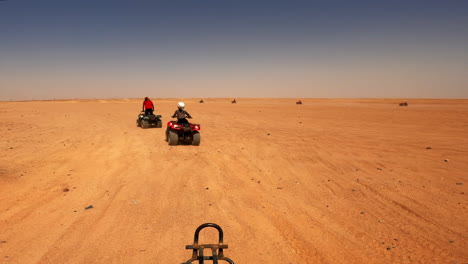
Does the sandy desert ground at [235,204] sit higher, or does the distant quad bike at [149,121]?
the distant quad bike at [149,121]

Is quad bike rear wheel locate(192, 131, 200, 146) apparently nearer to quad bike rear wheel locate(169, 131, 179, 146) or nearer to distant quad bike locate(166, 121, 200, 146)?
distant quad bike locate(166, 121, 200, 146)

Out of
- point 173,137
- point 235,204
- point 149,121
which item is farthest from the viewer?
point 149,121

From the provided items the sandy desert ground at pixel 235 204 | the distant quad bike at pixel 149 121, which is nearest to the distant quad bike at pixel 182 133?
the sandy desert ground at pixel 235 204

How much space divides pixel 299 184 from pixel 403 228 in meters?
2.29

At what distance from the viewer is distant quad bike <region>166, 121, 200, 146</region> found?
9.54 meters

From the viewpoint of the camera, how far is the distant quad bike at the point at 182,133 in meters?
9.54

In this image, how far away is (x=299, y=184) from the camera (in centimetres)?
615

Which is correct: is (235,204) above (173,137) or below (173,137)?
below

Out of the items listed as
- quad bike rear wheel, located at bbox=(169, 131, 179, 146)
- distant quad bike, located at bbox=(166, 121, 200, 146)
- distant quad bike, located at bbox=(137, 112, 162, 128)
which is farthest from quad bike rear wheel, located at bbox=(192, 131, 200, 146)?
distant quad bike, located at bbox=(137, 112, 162, 128)

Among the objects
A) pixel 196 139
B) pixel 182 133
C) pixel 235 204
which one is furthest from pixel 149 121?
pixel 235 204

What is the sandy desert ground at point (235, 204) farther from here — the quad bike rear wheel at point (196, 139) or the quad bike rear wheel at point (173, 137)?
the quad bike rear wheel at point (196, 139)

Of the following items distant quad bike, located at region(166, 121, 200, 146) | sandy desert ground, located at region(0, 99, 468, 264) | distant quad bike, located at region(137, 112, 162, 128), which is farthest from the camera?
distant quad bike, located at region(137, 112, 162, 128)

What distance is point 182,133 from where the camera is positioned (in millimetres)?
9828

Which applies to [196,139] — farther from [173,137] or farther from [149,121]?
[149,121]
